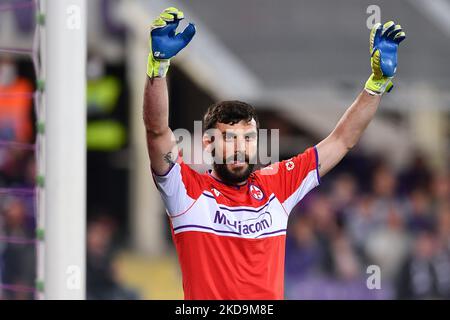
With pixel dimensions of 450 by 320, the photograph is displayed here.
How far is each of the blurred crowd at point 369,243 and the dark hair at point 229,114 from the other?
218 inches

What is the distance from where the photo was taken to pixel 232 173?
4.21 metres

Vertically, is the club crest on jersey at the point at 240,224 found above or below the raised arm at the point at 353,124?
below

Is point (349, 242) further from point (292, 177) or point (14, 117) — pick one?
point (292, 177)

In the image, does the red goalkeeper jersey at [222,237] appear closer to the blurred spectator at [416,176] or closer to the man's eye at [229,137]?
the man's eye at [229,137]

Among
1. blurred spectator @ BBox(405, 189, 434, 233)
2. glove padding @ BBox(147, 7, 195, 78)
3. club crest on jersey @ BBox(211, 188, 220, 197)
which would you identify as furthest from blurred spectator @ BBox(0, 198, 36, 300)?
glove padding @ BBox(147, 7, 195, 78)

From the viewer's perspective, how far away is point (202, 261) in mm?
4141

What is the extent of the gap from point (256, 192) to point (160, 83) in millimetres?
684

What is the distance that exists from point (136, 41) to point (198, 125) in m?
11.3

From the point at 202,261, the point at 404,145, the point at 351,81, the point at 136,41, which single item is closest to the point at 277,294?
the point at 202,261

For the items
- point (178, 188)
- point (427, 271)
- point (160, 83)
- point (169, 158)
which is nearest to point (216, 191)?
point (178, 188)

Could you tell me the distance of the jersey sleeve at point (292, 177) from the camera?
176 inches

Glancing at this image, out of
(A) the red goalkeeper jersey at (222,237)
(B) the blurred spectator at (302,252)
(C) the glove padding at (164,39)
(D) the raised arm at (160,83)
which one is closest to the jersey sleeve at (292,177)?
(A) the red goalkeeper jersey at (222,237)

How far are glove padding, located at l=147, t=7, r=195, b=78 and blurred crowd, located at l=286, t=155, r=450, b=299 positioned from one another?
5.93 meters

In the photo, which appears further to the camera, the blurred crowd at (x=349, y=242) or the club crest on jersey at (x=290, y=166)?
the blurred crowd at (x=349, y=242)
